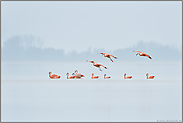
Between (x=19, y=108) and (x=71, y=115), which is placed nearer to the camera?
(x=71, y=115)

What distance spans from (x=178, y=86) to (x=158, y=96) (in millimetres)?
3421

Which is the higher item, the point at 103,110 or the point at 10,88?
the point at 10,88

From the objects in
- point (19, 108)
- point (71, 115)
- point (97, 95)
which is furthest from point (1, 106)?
point (97, 95)

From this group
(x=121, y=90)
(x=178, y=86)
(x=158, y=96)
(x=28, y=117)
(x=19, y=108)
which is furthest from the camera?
(x=178, y=86)

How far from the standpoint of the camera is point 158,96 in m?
14.2

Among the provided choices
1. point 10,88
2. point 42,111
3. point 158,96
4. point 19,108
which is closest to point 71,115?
point 42,111

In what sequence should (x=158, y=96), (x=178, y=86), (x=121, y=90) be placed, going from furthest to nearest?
(x=178, y=86) < (x=121, y=90) < (x=158, y=96)

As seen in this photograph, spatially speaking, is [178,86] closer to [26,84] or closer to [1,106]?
[26,84]

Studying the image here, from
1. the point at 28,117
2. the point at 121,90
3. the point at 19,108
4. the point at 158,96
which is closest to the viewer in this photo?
the point at 28,117

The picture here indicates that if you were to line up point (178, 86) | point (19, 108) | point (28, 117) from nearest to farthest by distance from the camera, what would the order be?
point (28, 117) < point (19, 108) < point (178, 86)

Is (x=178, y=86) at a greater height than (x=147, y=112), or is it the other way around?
(x=178, y=86)

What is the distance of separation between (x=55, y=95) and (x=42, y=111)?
2.77m

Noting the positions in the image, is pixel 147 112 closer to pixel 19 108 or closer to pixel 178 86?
pixel 19 108

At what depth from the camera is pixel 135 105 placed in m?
12.5
